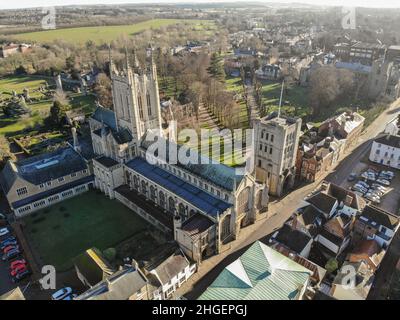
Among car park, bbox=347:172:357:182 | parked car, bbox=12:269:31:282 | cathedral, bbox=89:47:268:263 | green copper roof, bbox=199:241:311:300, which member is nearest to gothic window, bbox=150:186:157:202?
cathedral, bbox=89:47:268:263

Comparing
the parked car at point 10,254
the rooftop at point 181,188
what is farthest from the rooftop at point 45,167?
the parked car at point 10,254

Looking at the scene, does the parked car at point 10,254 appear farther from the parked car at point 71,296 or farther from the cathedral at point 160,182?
the cathedral at point 160,182

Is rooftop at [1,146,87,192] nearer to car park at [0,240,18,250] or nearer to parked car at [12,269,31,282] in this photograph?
car park at [0,240,18,250]

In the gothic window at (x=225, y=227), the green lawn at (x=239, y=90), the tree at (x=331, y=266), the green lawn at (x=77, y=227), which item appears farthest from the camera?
the green lawn at (x=239, y=90)
